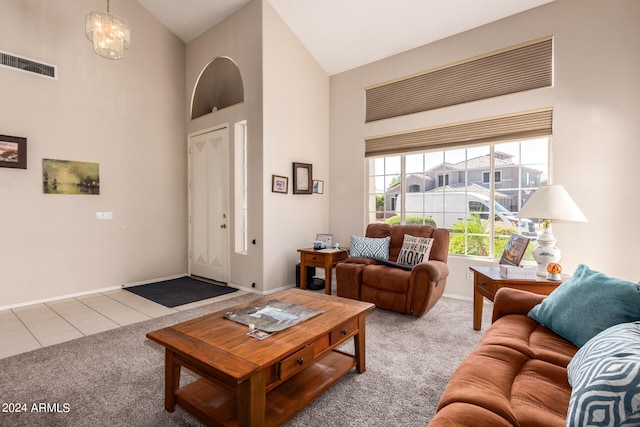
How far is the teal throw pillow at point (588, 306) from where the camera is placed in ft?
4.69

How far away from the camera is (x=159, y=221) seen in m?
5.00

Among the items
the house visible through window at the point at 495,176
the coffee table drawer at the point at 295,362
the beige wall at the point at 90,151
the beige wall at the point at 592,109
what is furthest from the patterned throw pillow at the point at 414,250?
the beige wall at the point at 90,151

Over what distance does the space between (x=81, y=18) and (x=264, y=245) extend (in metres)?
3.86

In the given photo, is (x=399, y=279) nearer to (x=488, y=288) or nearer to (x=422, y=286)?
(x=422, y=286)

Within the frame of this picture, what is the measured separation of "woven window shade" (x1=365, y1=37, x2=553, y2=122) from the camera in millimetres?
3475

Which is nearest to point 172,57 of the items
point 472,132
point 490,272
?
point 472,132

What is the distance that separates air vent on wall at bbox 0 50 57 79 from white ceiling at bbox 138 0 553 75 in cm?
170

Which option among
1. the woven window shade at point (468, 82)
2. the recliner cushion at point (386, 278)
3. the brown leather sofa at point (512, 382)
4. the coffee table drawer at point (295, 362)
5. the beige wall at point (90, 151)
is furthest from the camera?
the beige wall at point (90, 151)

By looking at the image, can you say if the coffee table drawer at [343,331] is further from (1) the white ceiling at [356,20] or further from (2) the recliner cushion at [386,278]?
(1) the white ceiling at [356,20]

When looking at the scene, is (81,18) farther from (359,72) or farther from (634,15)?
(634,15)

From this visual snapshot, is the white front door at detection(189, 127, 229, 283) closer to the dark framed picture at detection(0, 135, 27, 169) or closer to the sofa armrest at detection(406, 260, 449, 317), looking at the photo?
the dark framed picture at detection(0, 135, 27, 169)

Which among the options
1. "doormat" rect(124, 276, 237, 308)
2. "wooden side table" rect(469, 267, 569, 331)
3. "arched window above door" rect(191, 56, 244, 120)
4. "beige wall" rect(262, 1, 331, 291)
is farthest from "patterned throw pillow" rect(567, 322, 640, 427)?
"arched window above door" rect(191, 56, 244, 120)

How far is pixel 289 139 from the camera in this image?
4.52 m

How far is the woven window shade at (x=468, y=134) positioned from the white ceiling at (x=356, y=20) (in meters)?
1.17
